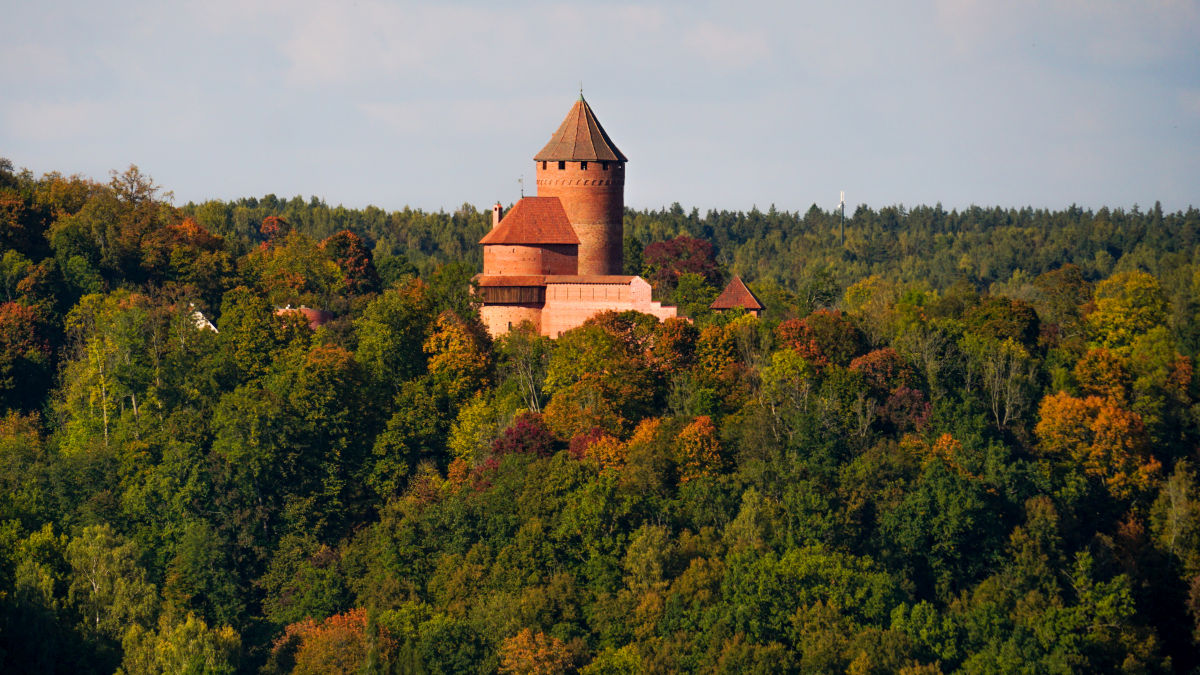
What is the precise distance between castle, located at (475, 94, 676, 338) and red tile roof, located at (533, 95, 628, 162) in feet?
0.11

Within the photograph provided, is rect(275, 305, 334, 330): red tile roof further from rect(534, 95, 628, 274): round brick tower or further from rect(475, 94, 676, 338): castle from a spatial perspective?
rect(534, 95, 628, 274): round brick tower

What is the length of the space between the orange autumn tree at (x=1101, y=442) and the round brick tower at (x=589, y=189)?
1561cm

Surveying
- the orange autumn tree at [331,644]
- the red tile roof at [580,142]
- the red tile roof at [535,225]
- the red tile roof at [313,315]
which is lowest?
the orange autumn tree at [331,644]

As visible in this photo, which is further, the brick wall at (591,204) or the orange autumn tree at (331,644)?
the brick wall at (591,204)

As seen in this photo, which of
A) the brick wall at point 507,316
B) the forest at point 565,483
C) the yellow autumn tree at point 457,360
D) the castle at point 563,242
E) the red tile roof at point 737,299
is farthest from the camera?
the red tile roof at point 737,299

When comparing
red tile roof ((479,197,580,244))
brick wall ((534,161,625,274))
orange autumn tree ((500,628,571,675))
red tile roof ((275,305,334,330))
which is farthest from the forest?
brick wall ((534,161,625,274))

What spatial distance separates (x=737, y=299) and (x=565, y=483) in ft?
40.0

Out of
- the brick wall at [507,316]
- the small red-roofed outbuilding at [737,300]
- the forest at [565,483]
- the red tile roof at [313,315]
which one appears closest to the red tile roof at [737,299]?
the small red-roofed outbuilding at [737,300]

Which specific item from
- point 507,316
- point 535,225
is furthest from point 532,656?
point 535,225

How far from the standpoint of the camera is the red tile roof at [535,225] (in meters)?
52.8

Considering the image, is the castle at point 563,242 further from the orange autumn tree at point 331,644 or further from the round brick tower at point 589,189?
the orange autumn tree at point 331,644

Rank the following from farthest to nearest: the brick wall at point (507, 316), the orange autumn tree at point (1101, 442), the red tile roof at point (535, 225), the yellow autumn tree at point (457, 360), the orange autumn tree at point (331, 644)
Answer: the red tile roof at point (535, 225)
the brick wall at point (507, 316)
the yellow autumn tree at point (457, 360)
the orange autumn tree at point (1101, 442)
the orange autumn tree at point (331, 644)

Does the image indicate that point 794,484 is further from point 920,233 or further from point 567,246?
point 920,233

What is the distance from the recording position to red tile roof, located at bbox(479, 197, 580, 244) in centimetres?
5275
